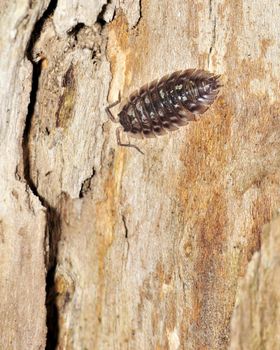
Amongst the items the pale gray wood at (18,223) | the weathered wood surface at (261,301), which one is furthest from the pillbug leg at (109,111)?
the weathered wood surface at (261,301)

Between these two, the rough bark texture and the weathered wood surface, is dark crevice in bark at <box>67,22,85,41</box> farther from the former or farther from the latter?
the weathered wood surface

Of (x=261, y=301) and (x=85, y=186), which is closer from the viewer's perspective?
(x=261, y=301)

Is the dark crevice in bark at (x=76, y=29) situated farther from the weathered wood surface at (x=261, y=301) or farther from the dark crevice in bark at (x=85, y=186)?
the weathered wood surface at (x=261, y=301)

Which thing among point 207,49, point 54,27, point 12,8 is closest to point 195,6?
point 207,49

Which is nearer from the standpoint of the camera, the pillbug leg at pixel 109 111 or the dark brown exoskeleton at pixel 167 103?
the dark brown exoskeleton at pixel 167 103

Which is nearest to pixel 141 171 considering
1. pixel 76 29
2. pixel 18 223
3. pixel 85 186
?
pixel 85 186

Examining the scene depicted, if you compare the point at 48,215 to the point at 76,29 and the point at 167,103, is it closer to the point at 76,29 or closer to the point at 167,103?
the point at 167,103

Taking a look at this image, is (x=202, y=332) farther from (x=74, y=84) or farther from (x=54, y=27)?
(x=54, y=27)
